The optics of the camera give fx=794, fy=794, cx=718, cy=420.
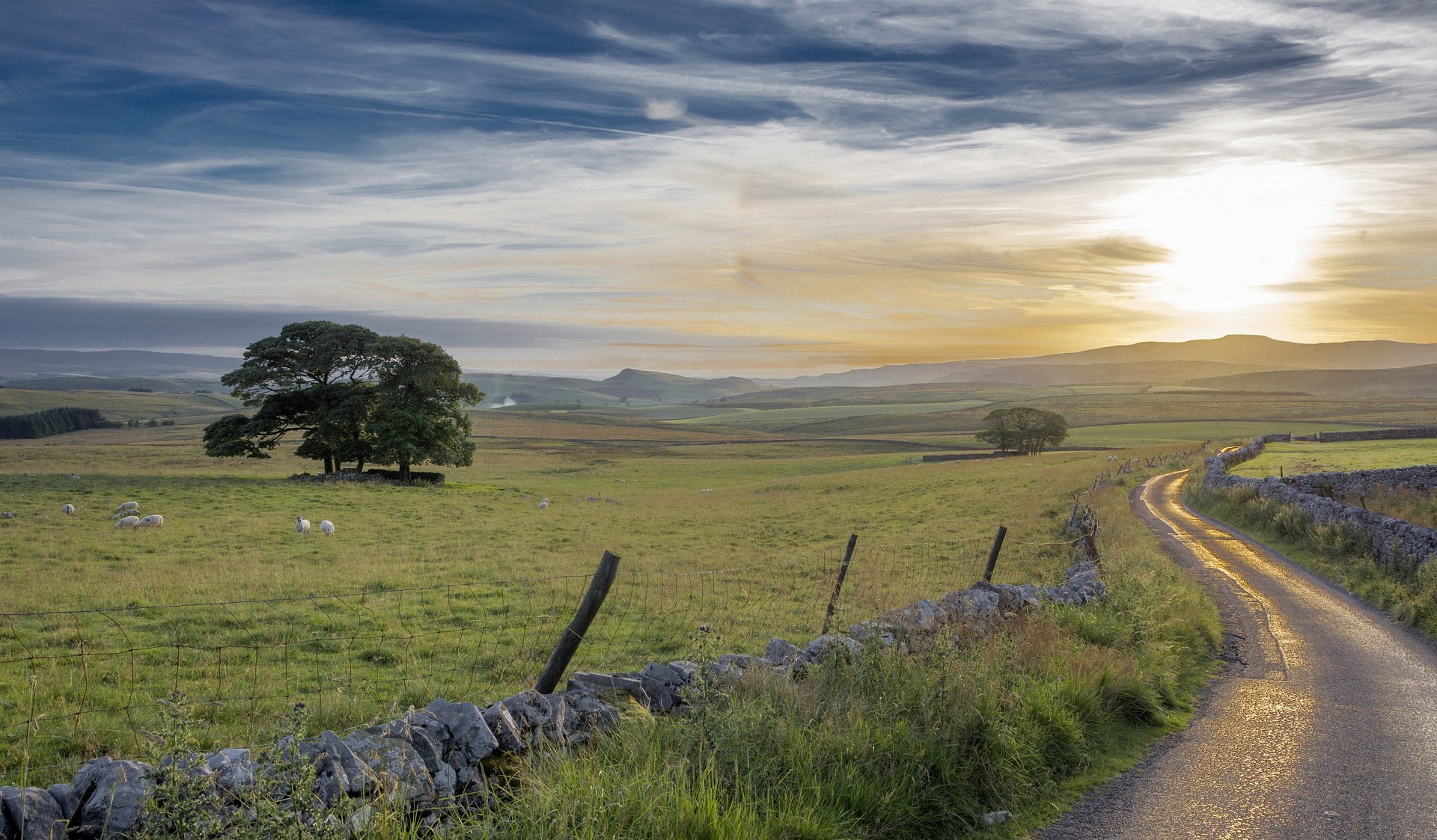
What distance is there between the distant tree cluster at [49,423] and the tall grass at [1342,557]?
15643cm

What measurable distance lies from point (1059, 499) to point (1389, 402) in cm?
21087

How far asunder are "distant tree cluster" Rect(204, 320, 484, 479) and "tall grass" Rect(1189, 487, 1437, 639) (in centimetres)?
4132

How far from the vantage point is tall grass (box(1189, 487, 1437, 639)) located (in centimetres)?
1459

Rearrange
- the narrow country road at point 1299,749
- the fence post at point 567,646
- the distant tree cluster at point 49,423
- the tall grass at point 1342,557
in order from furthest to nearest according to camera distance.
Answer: the distant tree cluster at point 49,423, the tall grass at point 1342,557, the fence post at point 567,646, the narrow country road at point 1299,749

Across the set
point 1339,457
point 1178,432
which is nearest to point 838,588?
point 1339,457

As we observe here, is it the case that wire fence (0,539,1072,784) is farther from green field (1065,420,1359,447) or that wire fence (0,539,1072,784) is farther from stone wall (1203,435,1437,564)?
green field (1065,420,1359,447)

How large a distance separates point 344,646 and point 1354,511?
23642mm

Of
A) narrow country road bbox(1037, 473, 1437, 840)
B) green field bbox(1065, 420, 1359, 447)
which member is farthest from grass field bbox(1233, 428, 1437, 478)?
green field bbox(1065, 420, 1359, 447)

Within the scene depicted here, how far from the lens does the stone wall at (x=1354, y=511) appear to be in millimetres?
17031

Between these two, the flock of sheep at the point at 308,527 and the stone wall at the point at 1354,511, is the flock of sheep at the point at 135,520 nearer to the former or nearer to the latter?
the flock of sheep at the point at 308,527

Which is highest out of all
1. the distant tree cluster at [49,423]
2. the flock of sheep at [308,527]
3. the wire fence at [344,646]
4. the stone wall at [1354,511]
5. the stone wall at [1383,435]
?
the stone wall at [1383,435]

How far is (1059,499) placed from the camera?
3778 cm

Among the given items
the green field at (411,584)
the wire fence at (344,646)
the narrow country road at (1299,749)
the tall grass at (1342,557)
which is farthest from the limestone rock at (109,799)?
the tall grass at (1342,557)

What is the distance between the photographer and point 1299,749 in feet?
27.1
